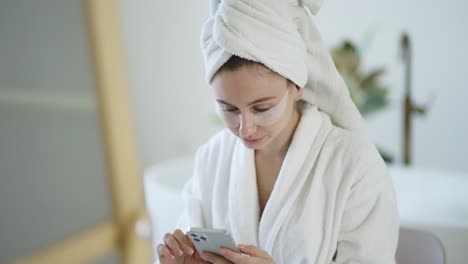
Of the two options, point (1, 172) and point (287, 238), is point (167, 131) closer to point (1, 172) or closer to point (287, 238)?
point (1, 172)

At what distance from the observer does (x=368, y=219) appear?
91 centimetres

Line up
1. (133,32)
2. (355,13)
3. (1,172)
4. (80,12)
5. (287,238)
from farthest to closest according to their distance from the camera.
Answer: (133,32) → (355,13) → (80,12) → (1,172) → (287,238)

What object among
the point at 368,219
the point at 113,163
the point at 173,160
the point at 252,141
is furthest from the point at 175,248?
the point at 113,163

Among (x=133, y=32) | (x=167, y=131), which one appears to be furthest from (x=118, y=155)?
(x=133, y=32)

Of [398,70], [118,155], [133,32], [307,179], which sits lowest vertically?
[118,155]

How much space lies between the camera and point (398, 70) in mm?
2043

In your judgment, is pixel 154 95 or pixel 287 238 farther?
pixel 154 95

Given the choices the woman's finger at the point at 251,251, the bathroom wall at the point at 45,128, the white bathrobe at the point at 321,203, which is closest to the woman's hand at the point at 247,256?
the woman's finger at the point at 251,251

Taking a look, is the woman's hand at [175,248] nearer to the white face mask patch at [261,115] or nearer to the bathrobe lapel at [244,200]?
the bathrobe lapel at [244,200]

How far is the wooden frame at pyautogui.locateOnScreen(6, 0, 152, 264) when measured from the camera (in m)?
1.95

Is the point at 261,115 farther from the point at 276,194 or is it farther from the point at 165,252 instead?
the point at 165,252

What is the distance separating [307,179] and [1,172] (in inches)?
49.2

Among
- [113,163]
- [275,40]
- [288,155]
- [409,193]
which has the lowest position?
[409,193]

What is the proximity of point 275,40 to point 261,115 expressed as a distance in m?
0.14
